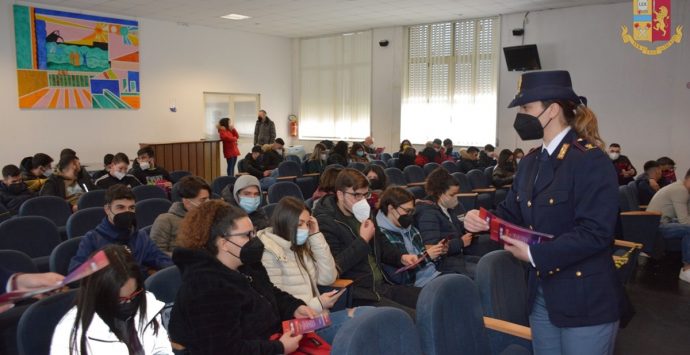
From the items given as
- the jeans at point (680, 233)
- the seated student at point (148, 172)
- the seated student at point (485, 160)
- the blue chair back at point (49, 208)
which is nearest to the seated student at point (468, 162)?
the seated student at point (485, 160)

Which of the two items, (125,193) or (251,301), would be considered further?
(125,193)

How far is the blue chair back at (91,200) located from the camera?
5.51 meters

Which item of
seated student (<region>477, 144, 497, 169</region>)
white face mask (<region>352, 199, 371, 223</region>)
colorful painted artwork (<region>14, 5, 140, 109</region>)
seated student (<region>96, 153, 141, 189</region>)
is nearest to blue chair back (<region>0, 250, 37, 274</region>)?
white face mask (<region>352, 199, 371, 223</region>)

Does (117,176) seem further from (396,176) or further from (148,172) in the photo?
(396,176)

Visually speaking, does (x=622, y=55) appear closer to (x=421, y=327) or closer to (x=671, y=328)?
(x=671, y=328)

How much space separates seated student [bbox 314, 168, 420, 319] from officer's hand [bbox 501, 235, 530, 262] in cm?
148

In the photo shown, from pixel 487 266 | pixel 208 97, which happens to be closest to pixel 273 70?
pixel 208 97

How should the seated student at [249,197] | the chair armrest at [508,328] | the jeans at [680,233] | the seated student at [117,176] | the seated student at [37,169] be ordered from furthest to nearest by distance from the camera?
the seated student at [37,169] → the seated student at [117,176] → the jeans at [680,233] → the seated student at [249,197] → the chair armrest at [508,328]

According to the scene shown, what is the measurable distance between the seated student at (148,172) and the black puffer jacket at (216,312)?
16.8 feet

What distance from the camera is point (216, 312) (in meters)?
2.17

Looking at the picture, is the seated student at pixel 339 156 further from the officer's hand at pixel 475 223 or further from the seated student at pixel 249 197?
the officer's hand at pixel 475 223

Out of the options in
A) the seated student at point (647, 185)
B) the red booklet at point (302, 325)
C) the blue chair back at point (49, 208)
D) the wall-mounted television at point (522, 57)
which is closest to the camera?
the red booklet at point (302, 325)

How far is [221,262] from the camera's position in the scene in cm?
236

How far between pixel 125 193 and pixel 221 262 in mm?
1685
